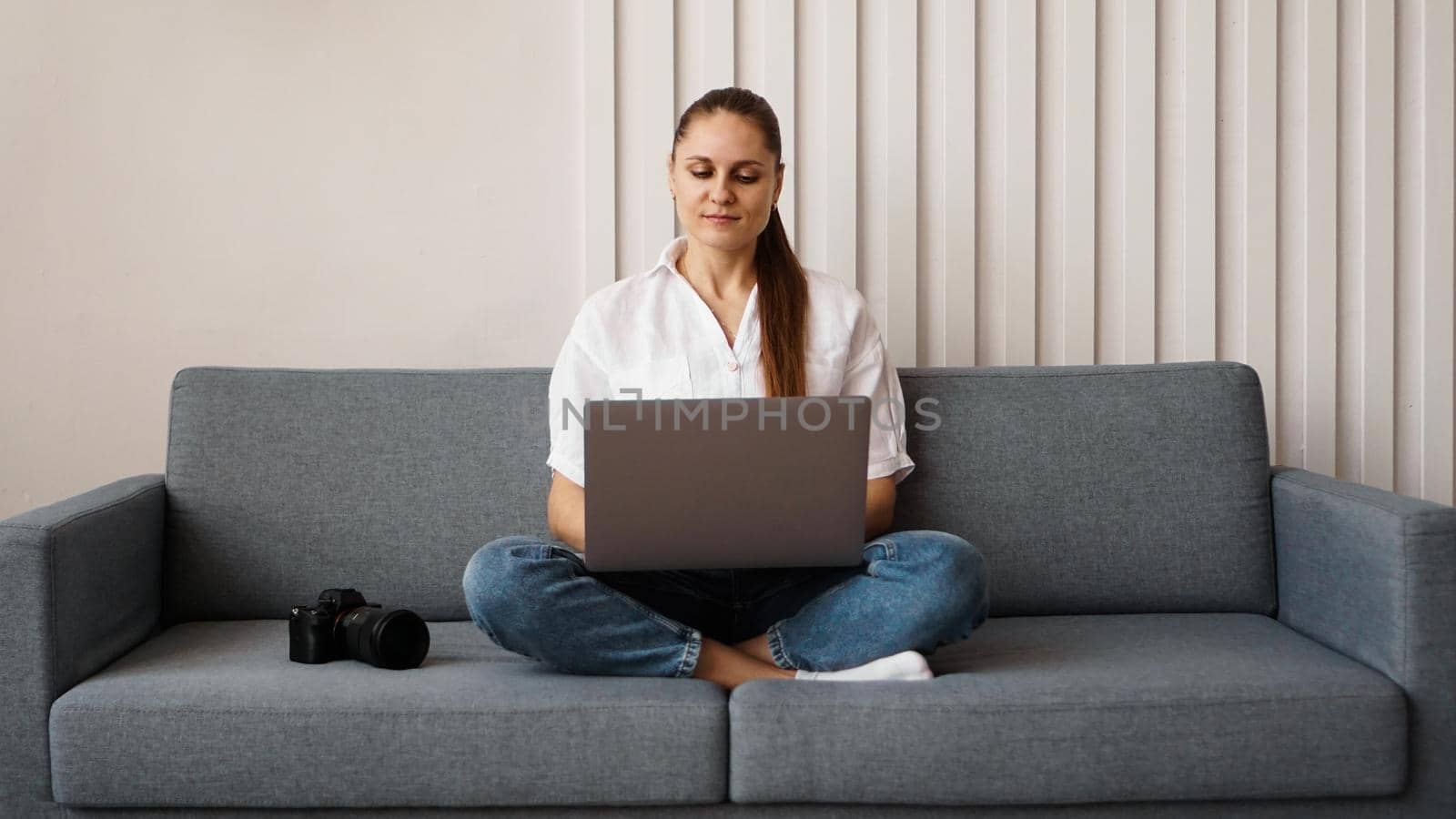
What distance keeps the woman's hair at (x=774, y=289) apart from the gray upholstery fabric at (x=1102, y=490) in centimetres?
30

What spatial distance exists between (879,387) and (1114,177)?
0.88 metres

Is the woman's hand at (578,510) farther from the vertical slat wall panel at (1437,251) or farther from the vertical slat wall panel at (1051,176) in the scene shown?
the vertical slat wall panel at (1437,251)

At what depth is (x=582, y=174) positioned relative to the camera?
8.08ft

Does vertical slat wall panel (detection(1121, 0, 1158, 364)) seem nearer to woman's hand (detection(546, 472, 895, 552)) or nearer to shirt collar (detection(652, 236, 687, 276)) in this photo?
woman's hand (detection(546, 472, 895, 552))

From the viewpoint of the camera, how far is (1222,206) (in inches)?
99.5

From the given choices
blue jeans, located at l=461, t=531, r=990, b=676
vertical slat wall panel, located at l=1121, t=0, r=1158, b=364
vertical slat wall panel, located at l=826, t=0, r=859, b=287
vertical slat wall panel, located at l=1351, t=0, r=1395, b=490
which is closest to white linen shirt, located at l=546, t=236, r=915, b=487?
blue jeans, located at l=461, t=531, r=990, b=676

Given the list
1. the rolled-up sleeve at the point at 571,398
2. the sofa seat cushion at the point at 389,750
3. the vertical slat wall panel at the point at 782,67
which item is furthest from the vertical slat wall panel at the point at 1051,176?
the sofa seat cushion at the point at 389,750

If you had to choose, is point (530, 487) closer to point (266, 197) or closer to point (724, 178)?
point (724, 178)

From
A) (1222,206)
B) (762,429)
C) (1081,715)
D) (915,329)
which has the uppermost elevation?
(1222,206)

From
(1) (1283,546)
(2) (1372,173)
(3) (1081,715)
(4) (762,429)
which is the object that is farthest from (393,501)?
(2) (1372,173)

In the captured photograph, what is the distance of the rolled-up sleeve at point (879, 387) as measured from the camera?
196 cm

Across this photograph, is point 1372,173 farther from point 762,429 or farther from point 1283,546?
point 762,429

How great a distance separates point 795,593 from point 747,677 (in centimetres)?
16

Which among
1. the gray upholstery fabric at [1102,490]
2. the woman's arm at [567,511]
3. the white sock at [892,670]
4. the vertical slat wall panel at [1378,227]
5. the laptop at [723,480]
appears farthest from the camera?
the vertical slat wall panel at [1378,227]
